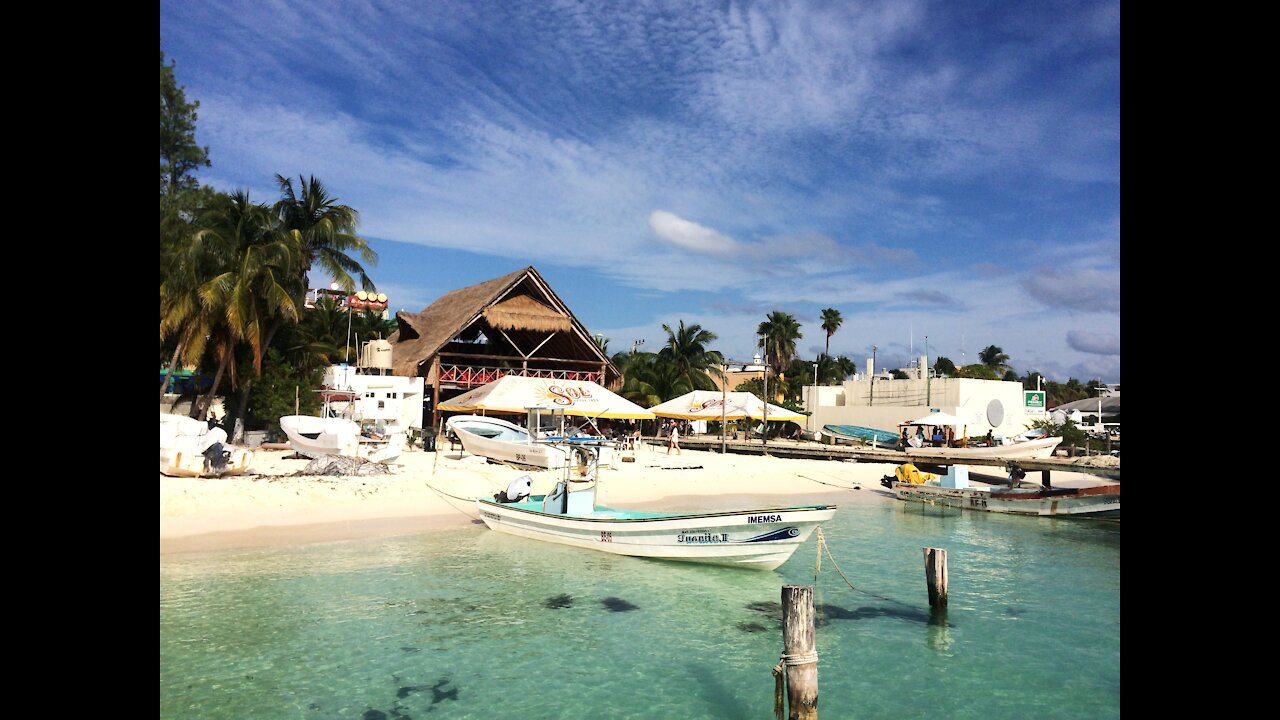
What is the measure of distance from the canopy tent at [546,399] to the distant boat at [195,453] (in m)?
8.95

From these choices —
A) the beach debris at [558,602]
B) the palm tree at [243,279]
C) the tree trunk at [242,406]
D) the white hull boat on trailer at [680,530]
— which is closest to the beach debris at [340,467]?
the palm tree at [243,279]

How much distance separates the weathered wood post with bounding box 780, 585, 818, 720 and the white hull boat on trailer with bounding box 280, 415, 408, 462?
18713 millimetres

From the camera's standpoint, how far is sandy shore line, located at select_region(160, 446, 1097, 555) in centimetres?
1755

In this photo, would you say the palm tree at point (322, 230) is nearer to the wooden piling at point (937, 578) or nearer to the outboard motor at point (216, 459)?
the outboard motor at point (216, 459)

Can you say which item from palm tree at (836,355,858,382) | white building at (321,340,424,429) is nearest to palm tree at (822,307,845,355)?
palm tree at (836,355,858,382)

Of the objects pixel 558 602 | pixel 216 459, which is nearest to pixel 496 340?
pixel 216 459

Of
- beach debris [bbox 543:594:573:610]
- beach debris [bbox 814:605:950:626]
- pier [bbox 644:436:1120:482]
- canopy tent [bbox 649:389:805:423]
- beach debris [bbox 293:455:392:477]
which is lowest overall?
beach debris [bbox 814:605:950:626]

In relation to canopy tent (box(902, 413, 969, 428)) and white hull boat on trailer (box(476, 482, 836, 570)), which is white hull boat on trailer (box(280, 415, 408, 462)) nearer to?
white hull boat on trailer (box(476, 482, 836, 570))

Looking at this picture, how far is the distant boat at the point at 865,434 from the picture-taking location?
43.5 meters

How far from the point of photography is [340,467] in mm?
22625

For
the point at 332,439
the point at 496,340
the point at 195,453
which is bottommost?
the point at 195,453

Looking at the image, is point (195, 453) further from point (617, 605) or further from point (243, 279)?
point (617, 605)

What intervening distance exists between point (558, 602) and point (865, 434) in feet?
111
